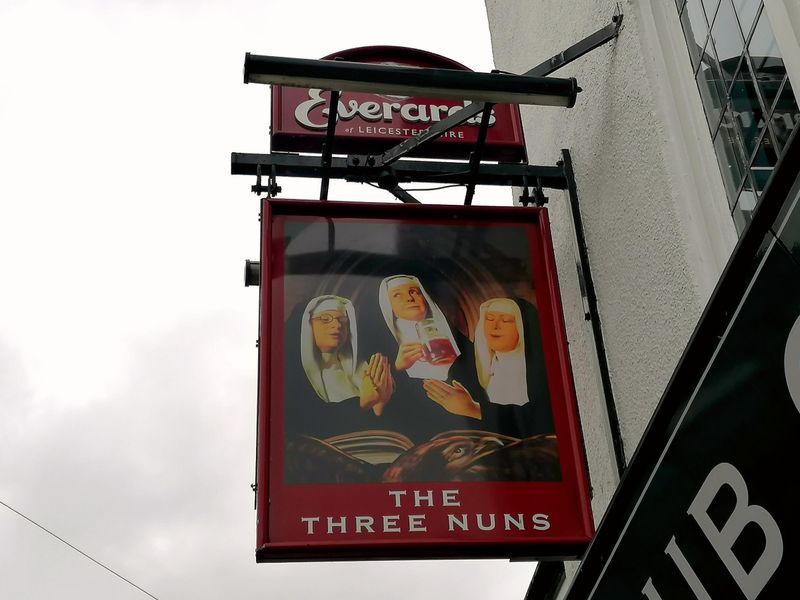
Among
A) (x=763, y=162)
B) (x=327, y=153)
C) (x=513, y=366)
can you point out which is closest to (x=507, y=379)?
(x=513, y=366)

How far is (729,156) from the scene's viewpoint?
4.12m

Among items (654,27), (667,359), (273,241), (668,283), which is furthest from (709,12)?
(273,241)

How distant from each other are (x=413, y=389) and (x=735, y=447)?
84.1 inches

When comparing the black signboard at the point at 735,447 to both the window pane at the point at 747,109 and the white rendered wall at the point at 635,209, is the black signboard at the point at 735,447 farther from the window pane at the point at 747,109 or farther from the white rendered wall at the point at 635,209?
the window pane at the point at 747,109

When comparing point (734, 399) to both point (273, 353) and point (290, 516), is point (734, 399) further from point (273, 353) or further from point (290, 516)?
point (273, 353)

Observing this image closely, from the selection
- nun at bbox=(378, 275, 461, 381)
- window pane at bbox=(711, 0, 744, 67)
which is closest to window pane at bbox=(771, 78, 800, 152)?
window pane at bbox=(711, 0, 744, 67)

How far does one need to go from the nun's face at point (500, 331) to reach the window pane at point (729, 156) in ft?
3.53

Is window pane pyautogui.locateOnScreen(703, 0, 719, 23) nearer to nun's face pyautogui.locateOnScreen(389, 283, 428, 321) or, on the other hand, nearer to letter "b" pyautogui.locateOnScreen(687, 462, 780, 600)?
nun's face pyautogui.locateOnScreen(389, 283, 428, 321)

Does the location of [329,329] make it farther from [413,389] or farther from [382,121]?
[382,121]

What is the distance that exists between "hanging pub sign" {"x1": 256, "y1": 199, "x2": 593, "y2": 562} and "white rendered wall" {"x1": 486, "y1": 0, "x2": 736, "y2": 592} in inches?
15.0

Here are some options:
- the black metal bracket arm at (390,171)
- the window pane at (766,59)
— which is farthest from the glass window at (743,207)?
the black metal bracket arm at (390,171)

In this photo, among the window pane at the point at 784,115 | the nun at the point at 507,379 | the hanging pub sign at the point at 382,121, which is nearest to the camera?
the window pane at the point at 784,115

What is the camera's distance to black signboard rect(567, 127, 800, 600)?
2.17 meters

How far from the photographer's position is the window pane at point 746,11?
152 inches
